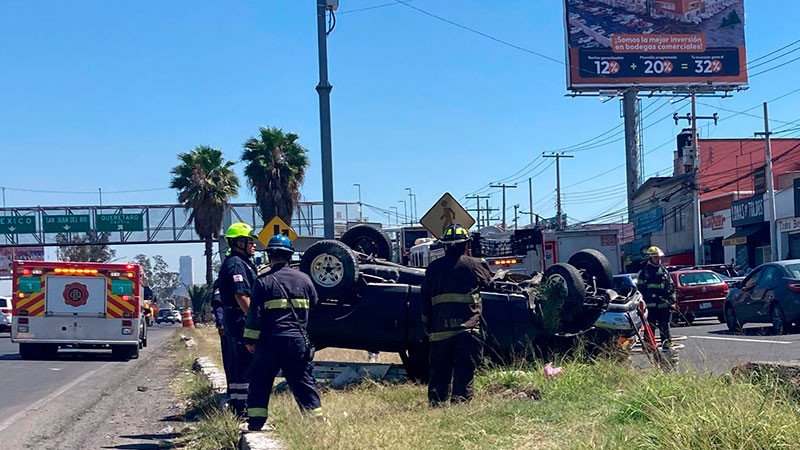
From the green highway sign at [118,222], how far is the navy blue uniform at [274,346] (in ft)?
151

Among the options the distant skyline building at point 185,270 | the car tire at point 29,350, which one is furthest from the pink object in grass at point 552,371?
the distant skyline building at point 185,270

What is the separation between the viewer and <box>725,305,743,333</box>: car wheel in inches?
751

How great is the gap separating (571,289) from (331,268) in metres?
2.75

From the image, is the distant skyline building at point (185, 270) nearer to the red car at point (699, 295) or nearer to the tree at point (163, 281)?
the tree at point (163, 281)

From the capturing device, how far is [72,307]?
2095cm

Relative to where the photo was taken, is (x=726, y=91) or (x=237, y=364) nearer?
(x=237, y=364)

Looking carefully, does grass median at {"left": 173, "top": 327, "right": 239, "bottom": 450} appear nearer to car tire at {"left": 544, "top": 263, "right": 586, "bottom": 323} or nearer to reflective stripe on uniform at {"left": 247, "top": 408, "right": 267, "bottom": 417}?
reflective stripe on uniform at {"left": 247, "top": 408, "right": 267, "bottom": 417}

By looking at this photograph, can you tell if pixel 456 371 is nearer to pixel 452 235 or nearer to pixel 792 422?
pixel 452 235

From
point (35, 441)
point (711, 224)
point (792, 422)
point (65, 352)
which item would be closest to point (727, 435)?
point (792, 422)

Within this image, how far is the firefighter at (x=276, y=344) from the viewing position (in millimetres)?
7445

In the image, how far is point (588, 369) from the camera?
28.0 ft

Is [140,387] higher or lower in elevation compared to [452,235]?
lower

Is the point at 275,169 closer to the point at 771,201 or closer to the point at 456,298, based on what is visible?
the point at 771,201

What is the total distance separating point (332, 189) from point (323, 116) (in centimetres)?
131
